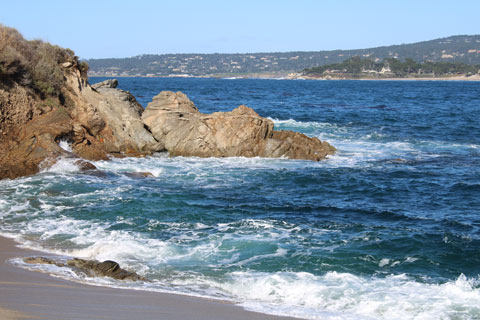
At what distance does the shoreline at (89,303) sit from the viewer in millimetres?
6410

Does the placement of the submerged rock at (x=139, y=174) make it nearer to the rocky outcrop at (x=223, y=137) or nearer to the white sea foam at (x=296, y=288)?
the rocky outcrop at (x=223, y=137)

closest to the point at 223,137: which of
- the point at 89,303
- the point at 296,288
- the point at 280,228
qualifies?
the point at 280,228

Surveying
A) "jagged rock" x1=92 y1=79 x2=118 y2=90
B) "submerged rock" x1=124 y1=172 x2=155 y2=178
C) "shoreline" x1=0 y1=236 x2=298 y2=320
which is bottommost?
"submerged rock" x1=124 y1=172 x2=155 y2=178

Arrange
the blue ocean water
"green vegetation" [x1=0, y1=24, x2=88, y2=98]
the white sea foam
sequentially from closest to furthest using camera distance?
the white sea foam, the blue ocean water, "green vegetation" [x1=0, y1=24, x2=88, y2=98]

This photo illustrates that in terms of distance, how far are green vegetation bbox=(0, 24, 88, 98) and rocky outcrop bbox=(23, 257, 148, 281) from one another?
11.1 m

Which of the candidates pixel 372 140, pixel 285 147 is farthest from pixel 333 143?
pixel 285 147

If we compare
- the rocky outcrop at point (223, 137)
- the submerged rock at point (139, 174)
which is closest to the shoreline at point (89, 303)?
the submerged rock at point (139, 174)

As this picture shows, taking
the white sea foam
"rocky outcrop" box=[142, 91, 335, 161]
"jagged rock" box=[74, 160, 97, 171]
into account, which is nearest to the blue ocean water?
the white sea foam

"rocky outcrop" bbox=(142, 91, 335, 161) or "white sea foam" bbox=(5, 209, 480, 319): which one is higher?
"rocky outcrop" bbox=(142, 91, 335, 161)

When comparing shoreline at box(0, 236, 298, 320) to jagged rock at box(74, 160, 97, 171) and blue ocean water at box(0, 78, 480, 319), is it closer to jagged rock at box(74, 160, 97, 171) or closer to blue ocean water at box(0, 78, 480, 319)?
blue ocean water at box(0, 78, 480, 319)

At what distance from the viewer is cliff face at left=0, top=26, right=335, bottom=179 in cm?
1855

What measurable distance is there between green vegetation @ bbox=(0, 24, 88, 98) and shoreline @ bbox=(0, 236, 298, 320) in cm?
1184

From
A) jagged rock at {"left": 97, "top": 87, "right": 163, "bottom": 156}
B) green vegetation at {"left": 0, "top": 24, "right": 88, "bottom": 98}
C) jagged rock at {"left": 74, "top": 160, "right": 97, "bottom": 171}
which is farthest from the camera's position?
jagged rock at {"left": 97, "top": 87, "right": 163, "bottom": 156}

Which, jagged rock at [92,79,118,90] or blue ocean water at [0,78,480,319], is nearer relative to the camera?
blue ocean water at [0,78,480,319]
